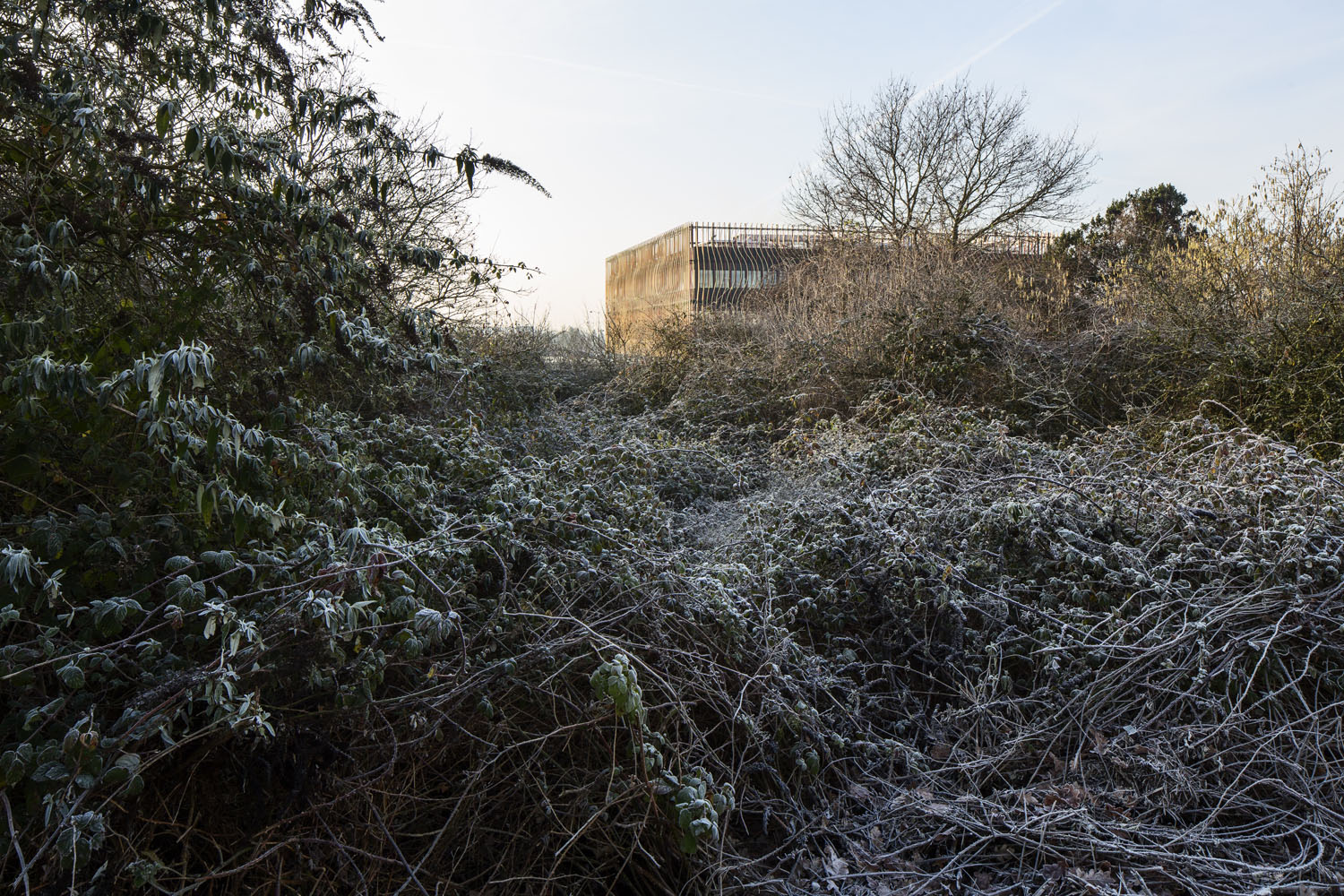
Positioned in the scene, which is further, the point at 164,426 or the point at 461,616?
the point at 461,616

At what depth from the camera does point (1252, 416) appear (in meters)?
6.65

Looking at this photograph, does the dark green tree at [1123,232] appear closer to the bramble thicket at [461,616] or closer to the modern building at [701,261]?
the modern building at [701,261]

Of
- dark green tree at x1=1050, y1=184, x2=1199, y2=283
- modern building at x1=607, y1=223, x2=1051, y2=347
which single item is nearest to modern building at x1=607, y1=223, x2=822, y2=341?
modern building at x1=607, y1=223, x2=1051, y2=347

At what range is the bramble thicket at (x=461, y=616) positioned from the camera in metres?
2.19

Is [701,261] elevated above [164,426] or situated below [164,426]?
above

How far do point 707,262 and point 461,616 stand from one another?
63.7 ft

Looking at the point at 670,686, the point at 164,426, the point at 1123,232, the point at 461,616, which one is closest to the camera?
the point at 164,426

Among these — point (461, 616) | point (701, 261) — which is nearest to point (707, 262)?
point (701, 261)

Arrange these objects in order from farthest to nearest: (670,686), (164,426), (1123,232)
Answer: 1. (1123,232)
2. (670,686)
3. (164,426)

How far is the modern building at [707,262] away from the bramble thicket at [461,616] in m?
10.4

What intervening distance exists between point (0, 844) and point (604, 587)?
195 centimetres

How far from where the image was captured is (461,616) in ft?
9.92

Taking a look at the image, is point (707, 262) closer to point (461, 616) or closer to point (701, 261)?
point (701, 261)

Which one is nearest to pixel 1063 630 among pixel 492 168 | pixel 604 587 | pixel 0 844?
pixel 604 587
